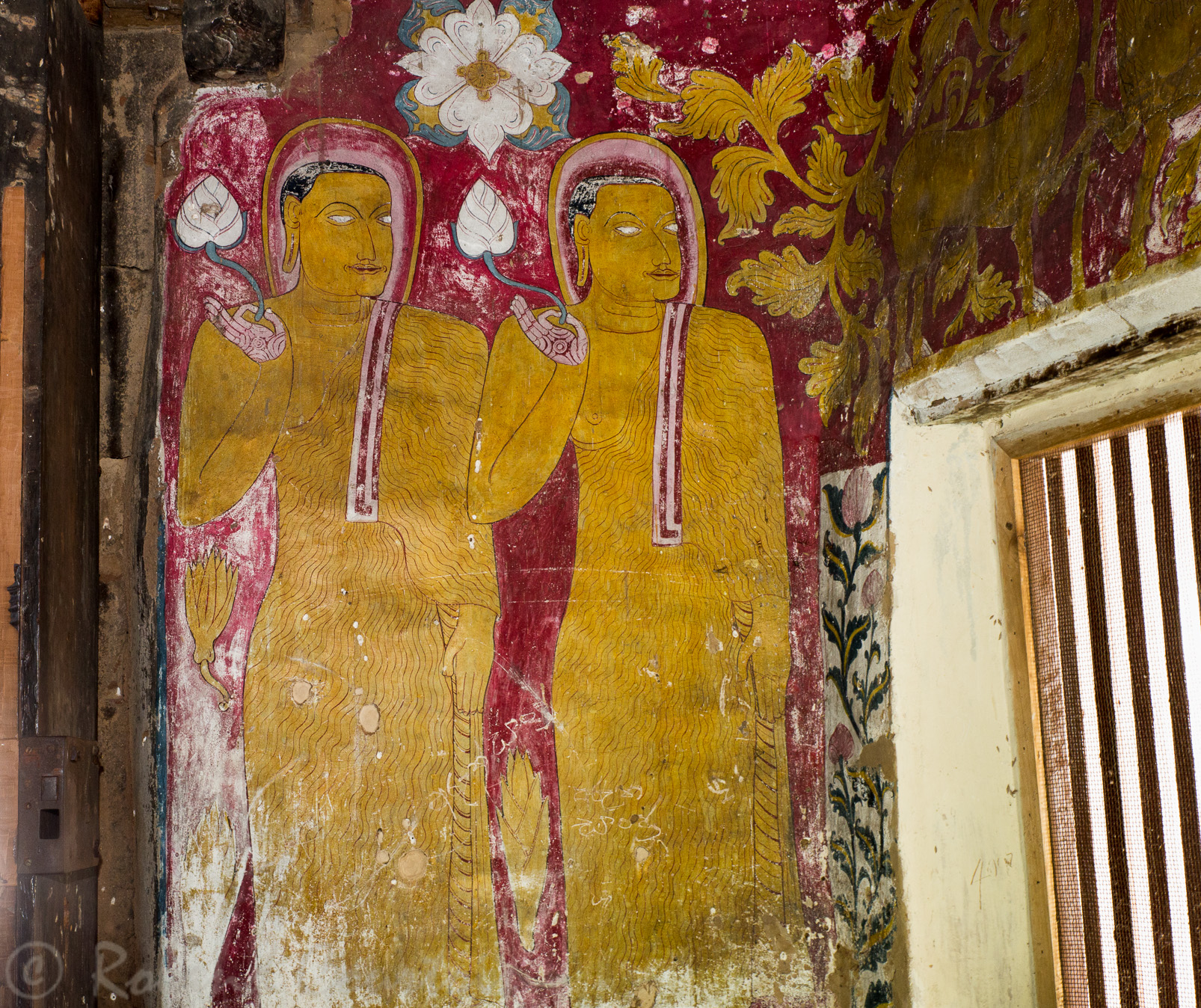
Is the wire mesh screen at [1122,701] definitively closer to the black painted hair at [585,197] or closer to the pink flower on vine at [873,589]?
the pink flower on vine at [873,589]

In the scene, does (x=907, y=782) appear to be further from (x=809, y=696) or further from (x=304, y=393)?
(x=304, y=393)

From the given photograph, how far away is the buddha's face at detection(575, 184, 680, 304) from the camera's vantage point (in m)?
2.39

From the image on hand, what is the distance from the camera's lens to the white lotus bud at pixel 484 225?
2.36 meters

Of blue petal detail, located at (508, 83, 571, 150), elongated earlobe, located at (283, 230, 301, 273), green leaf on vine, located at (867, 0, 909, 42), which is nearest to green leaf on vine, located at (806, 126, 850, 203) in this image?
green leaf on vine, located at (867, 0, 909, 42)

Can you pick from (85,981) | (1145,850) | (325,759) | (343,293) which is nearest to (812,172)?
(343,293)

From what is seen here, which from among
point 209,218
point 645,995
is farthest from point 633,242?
point 645,995

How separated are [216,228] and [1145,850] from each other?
7.96ft

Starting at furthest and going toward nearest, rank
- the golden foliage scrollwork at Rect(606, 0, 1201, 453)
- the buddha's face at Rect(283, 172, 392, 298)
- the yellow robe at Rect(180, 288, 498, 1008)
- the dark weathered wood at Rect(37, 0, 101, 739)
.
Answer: the buddha's face at Rect(283, 172, 392, 298) → the yellow robe at Rect(180, 288, 498, 1008) → the dark weathered wood at Rect(37, 0, 101, 739) → the golden foliage scrollwork at Rect(606, 0, 1201, 453)

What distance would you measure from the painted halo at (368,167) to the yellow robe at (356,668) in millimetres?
134

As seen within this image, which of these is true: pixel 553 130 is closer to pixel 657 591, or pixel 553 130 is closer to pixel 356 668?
pixel 657 591

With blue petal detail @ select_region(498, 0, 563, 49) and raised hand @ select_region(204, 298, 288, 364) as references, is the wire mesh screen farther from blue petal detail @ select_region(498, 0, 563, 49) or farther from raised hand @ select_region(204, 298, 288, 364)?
raised hand @ select_region(204, 298, 288, 364)

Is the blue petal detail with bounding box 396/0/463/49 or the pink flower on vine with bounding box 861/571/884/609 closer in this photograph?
the pink flower on vine with bounding box 861/571/884/609

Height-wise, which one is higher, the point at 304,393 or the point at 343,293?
the point at 343,293

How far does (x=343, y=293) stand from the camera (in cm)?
232
